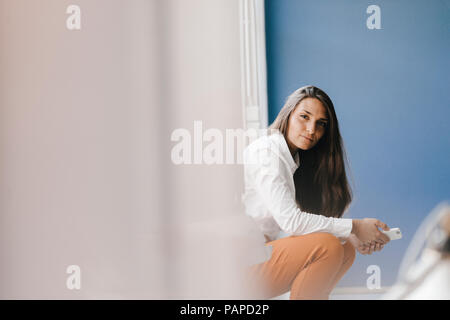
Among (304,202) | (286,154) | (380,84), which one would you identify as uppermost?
(380,84)

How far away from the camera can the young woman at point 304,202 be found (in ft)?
3.75

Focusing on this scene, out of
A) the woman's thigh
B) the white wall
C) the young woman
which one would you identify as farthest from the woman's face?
the woman's thigh

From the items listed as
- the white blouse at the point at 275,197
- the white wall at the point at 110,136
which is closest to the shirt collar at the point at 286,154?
the white blouse at the point at 275,197

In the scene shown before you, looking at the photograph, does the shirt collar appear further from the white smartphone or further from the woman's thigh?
the white smartphone

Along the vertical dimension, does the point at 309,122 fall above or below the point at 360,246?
above

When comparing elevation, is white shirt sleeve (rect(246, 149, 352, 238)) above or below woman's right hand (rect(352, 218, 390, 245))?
above

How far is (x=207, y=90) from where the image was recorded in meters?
1.14

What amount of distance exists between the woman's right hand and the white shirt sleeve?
0.07ft

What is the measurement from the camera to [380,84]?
1.16 meters

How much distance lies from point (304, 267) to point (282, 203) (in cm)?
17

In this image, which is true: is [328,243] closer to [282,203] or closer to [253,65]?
[282,203]

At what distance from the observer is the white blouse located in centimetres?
114

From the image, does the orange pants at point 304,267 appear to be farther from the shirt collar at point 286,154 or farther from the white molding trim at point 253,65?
the white molding trim at point 253,65

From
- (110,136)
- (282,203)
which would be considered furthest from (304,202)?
(110,136)
